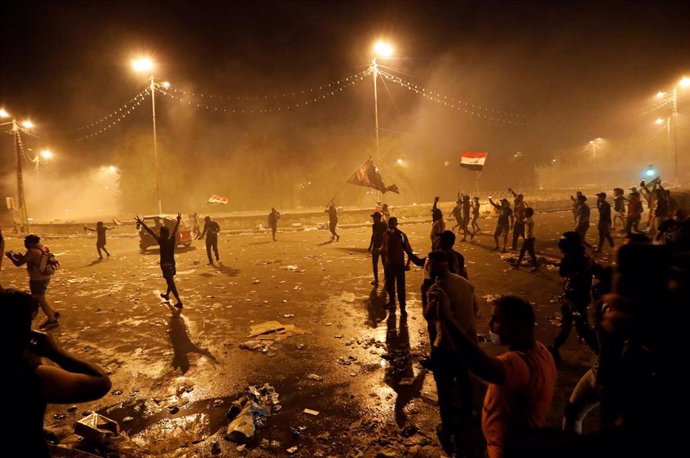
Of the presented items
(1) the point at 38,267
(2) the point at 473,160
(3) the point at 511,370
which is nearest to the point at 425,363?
(3) the point at 511,370

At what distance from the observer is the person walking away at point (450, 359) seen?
356 cm

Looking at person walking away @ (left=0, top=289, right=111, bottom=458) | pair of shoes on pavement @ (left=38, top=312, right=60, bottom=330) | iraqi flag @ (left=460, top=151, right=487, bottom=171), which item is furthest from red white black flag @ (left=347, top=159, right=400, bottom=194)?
person walking away @ (left=0, top=289, right=111, bottom=458)

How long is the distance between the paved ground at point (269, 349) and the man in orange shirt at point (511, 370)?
1.70m

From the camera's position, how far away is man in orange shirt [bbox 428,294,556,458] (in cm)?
202

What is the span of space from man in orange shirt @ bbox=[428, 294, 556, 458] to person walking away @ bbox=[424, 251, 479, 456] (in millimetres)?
1178

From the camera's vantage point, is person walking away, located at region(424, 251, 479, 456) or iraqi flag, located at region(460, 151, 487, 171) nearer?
person walking away, located at region(424, 251, 479, 456)

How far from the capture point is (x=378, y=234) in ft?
32.6

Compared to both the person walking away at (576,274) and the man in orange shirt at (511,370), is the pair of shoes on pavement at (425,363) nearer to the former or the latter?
the person walking away at (576,274)

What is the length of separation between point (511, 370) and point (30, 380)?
2.32 m

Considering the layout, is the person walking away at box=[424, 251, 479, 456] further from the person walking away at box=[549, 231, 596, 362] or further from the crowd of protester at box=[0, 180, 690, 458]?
the person walking away at box=[549, 231, 596, 362]

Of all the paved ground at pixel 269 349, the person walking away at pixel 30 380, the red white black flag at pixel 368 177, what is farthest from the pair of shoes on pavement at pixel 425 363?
the red white black flag at pixel 368 177

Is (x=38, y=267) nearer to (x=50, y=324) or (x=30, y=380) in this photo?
(x=50, y=324)

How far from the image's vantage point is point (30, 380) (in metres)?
1.70

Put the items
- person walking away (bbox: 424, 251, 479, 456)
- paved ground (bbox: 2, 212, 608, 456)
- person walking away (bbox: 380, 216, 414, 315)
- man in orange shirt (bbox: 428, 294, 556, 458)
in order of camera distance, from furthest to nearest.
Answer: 1. person walking away (bbox: 380, 216, 414, 315)
2. paved ground (bbox: 2, 212, 608, 456)
3. person walking away (bbox: 424, 251, 479, 456)
4. man in orange shirt (bbox: 428, 294, 556, 458)
